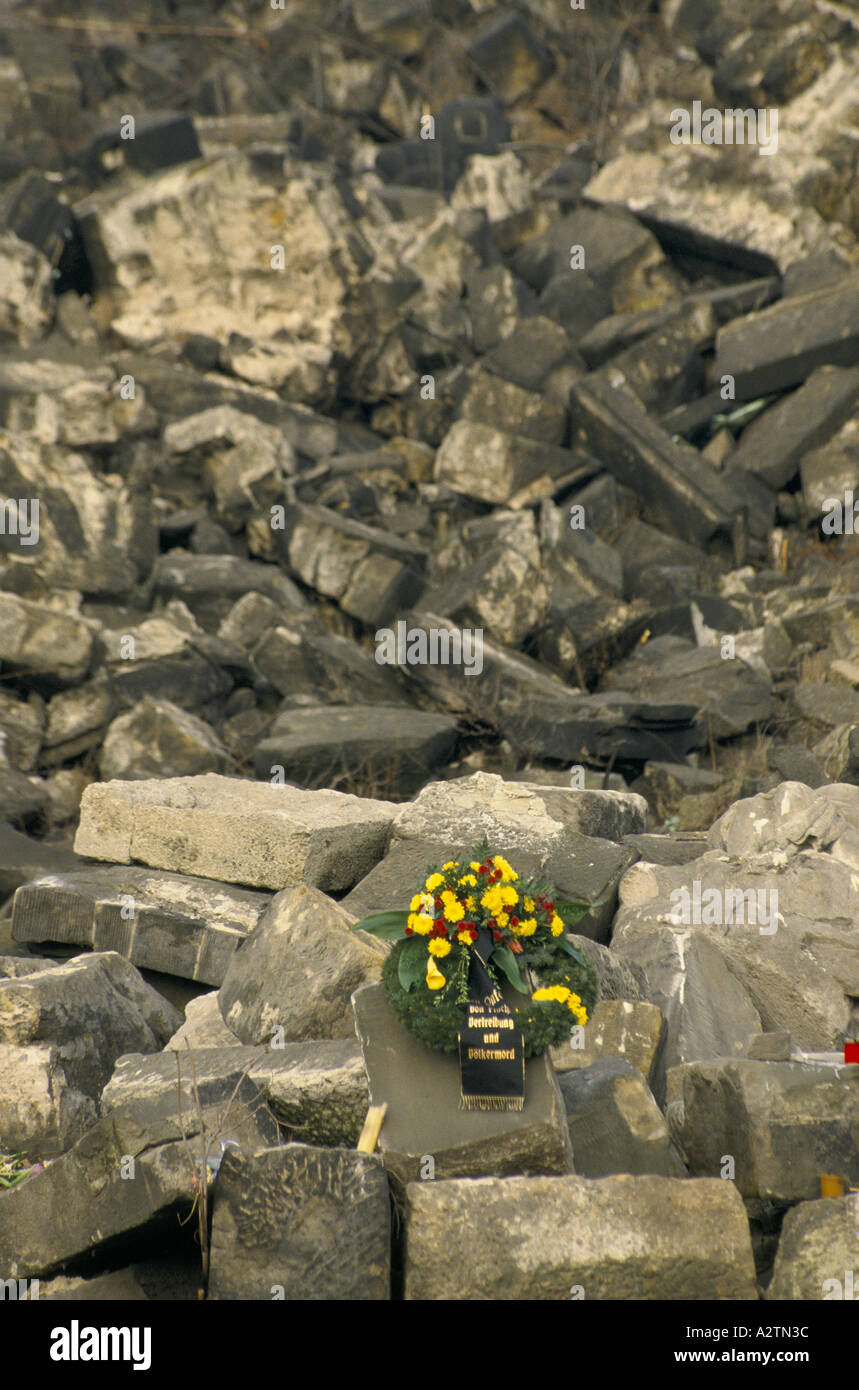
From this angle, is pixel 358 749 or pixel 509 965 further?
pixel 358 749

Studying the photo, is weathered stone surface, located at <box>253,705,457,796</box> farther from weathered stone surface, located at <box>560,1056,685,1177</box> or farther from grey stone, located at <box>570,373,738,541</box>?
grey stone, located at <box>570,373,738,541</box>

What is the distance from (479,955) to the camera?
3.86 metres

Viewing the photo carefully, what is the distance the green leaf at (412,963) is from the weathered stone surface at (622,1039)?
3.15ft

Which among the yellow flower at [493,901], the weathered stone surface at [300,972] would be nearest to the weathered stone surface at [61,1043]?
the weathered stone surface at [300,972]

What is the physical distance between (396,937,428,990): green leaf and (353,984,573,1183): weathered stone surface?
0.24 metres

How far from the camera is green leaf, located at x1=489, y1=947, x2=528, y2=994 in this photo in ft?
12.6

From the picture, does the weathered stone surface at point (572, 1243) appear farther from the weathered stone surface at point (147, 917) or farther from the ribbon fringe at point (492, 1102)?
the weathered stone surface at point (147, 917)

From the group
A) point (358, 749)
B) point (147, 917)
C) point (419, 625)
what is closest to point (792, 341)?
point (419, 625)

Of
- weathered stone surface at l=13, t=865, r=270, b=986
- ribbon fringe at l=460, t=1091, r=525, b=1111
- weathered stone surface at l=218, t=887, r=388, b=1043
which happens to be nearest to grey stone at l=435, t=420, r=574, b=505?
weathered stone surface at l=13, t=865, r=270, b=986

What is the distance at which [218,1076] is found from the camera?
4027mm

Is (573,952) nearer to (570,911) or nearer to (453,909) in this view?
(570,911)

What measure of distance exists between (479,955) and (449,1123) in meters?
0.52

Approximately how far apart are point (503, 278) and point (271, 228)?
3.44m

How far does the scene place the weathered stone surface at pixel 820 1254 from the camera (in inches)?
130
